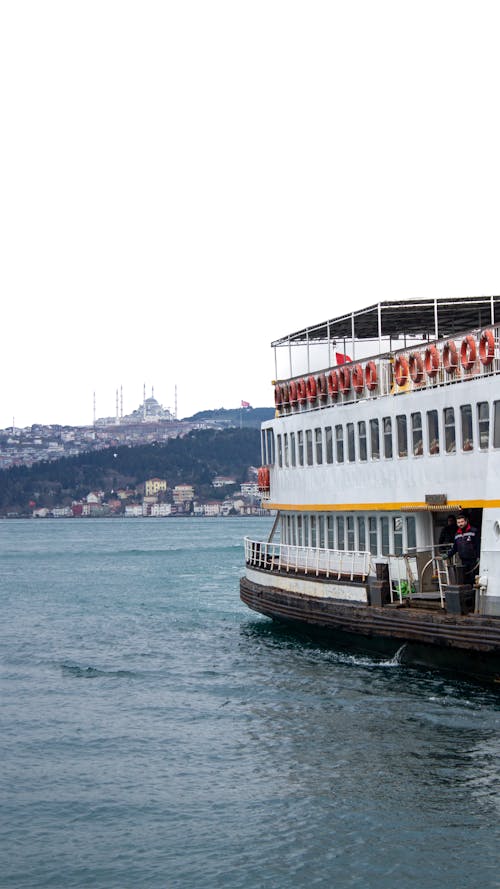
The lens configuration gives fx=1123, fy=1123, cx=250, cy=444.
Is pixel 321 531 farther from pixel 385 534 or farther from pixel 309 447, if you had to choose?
pixel 385 534

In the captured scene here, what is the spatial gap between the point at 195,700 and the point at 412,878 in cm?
1240

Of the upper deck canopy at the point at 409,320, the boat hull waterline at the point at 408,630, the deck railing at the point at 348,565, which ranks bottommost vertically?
the boat hull waterline at the point at 408,630

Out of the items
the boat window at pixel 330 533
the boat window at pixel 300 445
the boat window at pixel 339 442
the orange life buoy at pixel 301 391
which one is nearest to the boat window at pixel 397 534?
the boat window at pixel 339 442

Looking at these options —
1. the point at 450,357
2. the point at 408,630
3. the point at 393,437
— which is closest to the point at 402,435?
the point at 393,437

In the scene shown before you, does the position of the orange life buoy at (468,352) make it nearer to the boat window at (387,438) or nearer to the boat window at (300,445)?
the boat window at (387,438)

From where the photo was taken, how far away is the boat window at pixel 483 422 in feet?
83.1

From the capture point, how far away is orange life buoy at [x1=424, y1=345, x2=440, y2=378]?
2808cm

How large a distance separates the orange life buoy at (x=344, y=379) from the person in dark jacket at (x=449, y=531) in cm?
661


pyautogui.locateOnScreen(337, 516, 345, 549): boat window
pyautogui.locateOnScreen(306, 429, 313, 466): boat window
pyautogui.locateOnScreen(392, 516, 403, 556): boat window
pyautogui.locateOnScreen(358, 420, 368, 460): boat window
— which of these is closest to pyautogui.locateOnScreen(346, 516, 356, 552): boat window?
pyautogui.locateOnScreen(337, 516, 345, 549): boat window

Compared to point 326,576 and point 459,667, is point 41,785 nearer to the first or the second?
point 459,667

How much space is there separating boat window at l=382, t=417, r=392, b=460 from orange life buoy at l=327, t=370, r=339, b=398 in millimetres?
3780

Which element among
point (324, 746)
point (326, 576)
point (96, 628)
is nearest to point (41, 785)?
point (324, 746)

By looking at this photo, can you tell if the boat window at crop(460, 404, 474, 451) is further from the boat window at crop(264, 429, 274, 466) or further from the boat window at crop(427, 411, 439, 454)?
the boat window at crop(264, 429, 274, 466)

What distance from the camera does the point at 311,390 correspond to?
35.8m
